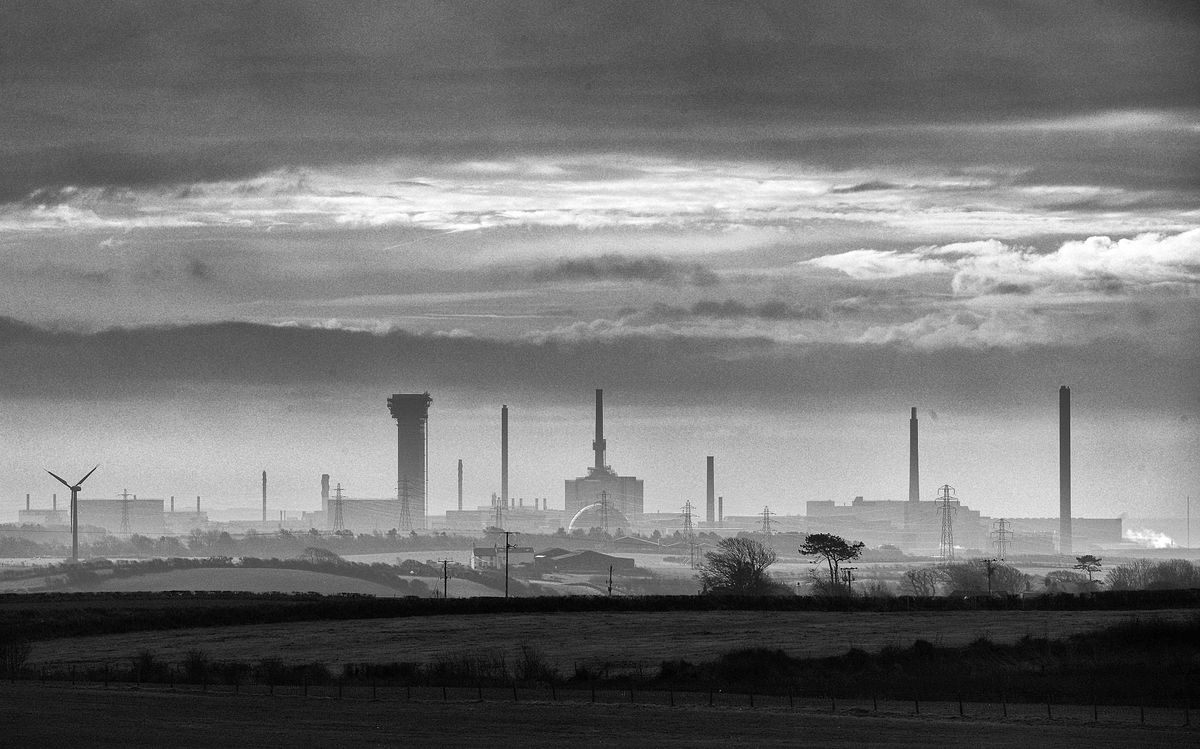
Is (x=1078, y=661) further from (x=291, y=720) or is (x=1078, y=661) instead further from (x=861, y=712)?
(x=291, y=720)

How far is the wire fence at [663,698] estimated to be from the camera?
216 feet

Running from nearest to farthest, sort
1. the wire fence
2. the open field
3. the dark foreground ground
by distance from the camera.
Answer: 1. the dark foreground ground
2. the wire fence
3. the open field

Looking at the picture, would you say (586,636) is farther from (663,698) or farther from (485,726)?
(485,726)

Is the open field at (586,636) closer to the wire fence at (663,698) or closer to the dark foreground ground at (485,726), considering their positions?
the wire fence at (663,698)

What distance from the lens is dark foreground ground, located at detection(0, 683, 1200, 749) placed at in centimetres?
5616

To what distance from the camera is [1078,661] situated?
272 ft

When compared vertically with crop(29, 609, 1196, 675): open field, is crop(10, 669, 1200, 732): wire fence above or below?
above

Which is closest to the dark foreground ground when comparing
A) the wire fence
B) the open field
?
the wire fence

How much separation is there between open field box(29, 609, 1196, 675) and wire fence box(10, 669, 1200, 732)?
11.9 m

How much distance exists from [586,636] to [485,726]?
5021cm

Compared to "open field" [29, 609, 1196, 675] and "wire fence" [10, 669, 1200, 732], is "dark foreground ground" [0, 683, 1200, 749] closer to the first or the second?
"wire fence" [10, 669, 1200, 732]

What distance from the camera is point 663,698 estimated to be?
72.2m

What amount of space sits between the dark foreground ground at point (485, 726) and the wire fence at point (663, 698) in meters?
1.38

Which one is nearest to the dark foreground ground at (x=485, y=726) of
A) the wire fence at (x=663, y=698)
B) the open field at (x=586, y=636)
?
the wire fence at (x=663, y=698)
